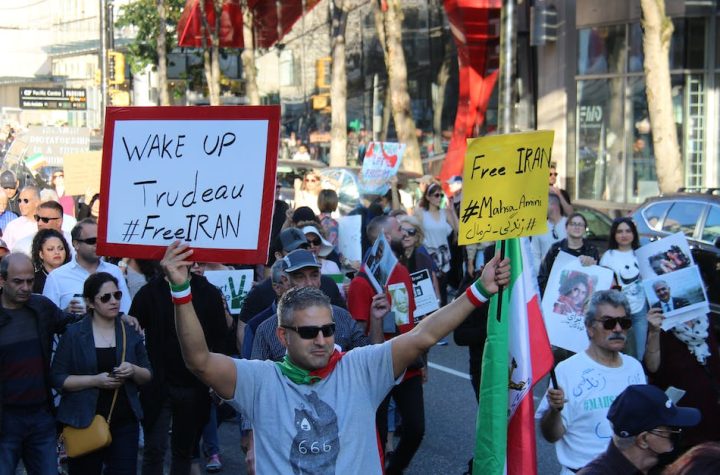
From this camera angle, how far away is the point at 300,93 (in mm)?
43938

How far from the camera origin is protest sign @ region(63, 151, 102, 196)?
45.9 feet

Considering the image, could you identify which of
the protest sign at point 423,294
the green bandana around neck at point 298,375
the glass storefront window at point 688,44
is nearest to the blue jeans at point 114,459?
the green bandana around neck at point 298,375

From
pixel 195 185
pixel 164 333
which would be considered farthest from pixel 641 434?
pixel 164 333

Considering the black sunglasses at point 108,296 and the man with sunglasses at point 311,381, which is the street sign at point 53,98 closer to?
the black sunglasses at point 108,296

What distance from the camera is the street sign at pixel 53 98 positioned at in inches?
1476

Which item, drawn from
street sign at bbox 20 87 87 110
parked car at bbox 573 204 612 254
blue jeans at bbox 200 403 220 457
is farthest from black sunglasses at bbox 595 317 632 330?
street sign at bbox 20 87 87 110

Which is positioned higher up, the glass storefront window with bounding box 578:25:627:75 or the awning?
the awning

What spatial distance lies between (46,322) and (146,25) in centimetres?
3687

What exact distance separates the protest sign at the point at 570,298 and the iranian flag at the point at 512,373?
254cm

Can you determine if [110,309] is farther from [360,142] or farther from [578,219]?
[360,142]

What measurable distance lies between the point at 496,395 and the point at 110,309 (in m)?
2.64

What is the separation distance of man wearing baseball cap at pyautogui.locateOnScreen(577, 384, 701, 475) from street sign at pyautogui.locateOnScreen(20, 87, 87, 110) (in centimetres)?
3500

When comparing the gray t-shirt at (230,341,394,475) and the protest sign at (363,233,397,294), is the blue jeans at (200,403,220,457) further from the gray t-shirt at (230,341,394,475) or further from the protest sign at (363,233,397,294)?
the gray t-shirt at (230,341,394,475)

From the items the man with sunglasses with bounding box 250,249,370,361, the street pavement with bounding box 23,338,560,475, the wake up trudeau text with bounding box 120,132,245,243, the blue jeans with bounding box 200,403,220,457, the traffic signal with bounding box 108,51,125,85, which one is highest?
the traffic signal with bounding box 108,51,125,85
